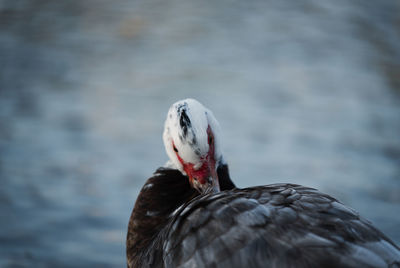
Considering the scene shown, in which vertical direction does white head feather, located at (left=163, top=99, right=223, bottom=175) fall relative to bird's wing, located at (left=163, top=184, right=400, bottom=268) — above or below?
above

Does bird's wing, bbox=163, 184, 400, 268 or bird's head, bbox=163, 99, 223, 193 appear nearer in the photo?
bird's wing, bbox=163, 184, 400, 268

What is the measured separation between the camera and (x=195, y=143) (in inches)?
133

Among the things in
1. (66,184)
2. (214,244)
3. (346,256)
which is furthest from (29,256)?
(346,256)

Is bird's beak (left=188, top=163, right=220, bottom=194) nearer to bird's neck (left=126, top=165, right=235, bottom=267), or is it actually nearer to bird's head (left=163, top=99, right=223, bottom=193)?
bird's head (left=163, top=99, right=223, bottom=193)

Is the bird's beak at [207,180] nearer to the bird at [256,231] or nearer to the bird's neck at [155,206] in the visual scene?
the bird at [256,231]

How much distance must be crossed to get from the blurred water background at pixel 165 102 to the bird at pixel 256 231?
1770mm

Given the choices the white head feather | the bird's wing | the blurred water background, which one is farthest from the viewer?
the blurred water background

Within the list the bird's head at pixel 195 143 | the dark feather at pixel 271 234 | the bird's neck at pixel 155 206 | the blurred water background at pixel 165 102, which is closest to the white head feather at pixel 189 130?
the bird's head at pixel 195 143

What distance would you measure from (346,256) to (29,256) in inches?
123

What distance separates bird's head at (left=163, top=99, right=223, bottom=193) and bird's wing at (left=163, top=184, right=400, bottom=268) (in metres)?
0.51

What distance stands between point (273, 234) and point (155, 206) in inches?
47.6

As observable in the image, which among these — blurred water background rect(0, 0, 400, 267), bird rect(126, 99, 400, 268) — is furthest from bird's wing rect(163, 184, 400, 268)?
blurred water background rect(0, 0, 400, 267)

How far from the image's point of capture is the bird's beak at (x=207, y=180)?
136 inches

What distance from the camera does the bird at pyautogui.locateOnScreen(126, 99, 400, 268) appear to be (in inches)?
96.7
